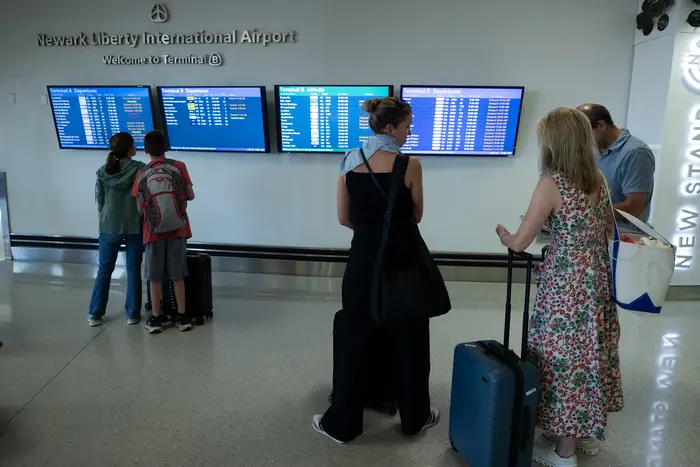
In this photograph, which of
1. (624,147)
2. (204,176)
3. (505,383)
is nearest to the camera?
(505,383)

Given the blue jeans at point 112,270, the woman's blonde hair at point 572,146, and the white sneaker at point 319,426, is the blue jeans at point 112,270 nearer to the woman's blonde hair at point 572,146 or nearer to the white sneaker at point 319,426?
the white sneaker at point 319,426

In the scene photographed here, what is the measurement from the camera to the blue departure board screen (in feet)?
13.8

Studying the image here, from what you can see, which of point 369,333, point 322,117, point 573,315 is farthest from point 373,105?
point 322,117

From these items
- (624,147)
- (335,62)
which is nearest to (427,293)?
(624,147)

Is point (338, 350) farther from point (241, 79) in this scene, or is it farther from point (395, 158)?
point (241, 79)

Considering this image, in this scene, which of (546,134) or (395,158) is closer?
(546,134)

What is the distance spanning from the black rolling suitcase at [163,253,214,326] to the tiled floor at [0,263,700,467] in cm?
17

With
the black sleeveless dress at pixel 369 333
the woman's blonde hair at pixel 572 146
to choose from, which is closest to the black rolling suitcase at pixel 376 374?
the black sleeveless dress at pixel 369 333

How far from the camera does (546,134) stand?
72.1 inches

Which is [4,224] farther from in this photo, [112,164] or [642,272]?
[642,272]

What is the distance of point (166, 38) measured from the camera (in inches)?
176

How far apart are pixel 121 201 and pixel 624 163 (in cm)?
304

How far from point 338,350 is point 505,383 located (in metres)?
0.75

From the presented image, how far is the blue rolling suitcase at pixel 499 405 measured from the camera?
179 centimetres
